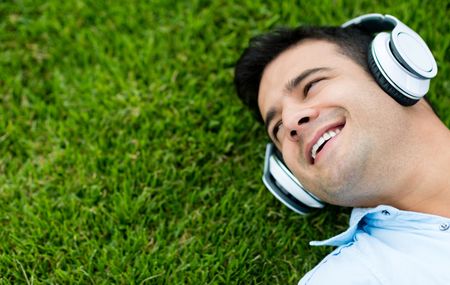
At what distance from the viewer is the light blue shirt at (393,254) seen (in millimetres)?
2605

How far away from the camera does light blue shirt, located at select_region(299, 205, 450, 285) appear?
2605mm

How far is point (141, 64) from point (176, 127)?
500 mm

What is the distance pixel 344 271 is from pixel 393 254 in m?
0.23

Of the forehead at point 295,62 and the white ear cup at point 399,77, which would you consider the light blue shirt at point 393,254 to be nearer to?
the white ear cup at point 399,77

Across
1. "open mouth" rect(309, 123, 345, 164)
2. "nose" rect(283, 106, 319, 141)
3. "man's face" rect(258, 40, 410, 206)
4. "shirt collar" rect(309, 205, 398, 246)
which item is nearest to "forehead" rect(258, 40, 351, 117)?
"man's face" rect(258, 40, 410, 206)

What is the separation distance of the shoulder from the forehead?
2.74ft

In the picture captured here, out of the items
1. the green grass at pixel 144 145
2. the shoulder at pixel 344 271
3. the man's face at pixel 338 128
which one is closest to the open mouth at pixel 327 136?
the man's face at pixel 338 128

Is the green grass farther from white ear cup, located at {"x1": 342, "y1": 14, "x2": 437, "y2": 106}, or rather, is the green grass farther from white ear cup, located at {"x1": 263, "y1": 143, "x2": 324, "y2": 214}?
white ear cup, located at {"x1": 342, "y1": 14, "x2": 437, "y2": 106}

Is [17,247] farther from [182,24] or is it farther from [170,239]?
[182,24]

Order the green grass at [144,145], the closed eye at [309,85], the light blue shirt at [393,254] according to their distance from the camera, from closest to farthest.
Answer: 1. the light blue shirt at [393,254]
2. the closed eye at [309,85]
3. the green grass at [144,145]

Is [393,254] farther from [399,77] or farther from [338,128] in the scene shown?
[399,77]

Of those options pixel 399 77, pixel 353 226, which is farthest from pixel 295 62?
pixel 353 226

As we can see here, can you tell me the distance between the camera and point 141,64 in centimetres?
387

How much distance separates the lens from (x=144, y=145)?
11.8ft
